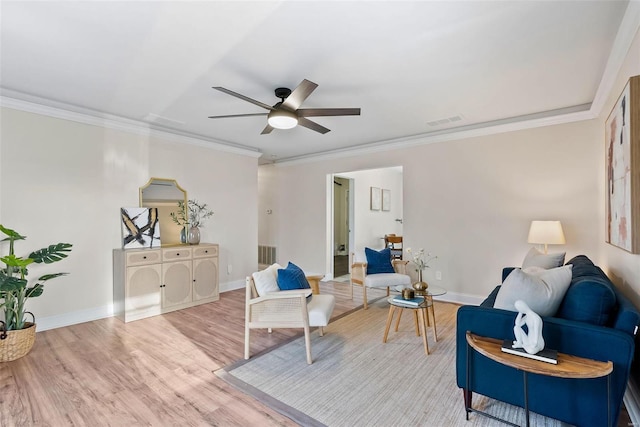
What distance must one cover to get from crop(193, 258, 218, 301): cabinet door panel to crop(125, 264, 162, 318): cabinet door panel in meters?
0.50

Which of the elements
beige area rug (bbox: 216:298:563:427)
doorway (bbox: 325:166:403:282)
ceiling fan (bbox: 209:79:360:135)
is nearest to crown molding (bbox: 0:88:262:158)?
ceiling fan (bbox: 209:79:360:135)

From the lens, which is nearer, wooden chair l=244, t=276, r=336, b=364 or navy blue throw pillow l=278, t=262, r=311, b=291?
wooden chair l=244, t=276, r=336, b=364

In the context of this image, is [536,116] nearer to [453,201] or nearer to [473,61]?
[453,201]

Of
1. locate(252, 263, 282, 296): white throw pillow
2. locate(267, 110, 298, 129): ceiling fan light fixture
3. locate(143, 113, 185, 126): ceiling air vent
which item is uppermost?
locate(143, 113, 185, 126): ceiling air vent

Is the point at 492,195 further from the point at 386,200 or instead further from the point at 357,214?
the point at 386,200

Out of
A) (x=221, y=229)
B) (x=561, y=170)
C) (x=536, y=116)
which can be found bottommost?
(x=221, y=229)

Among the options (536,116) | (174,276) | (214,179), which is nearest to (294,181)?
(214,179)

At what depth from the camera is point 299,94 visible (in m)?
2.50

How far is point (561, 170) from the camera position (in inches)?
144

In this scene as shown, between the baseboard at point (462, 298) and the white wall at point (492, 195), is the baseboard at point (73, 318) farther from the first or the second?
the baseboard at point (462, 298)

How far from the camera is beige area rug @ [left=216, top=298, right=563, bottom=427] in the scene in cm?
189

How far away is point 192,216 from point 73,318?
74.6 inches

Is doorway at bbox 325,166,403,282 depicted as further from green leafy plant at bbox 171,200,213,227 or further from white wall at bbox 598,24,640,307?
white wall at bbox 598,24,640,307

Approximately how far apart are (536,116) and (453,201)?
1.43 metres
